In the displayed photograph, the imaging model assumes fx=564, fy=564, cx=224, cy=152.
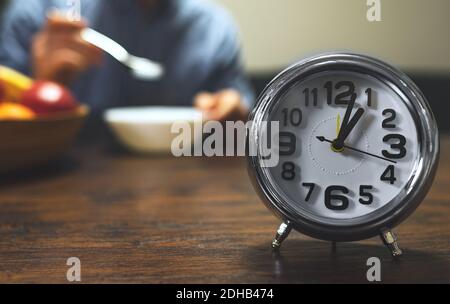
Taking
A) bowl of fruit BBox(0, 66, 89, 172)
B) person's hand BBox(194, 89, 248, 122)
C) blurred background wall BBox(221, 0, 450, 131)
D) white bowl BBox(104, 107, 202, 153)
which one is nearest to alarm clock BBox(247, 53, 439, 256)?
bowl of fruit BBox(0, 66, 89, 172)

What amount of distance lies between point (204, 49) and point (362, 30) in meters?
0.76

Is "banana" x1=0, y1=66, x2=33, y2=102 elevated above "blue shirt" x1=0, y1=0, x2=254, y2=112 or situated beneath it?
situated beneath

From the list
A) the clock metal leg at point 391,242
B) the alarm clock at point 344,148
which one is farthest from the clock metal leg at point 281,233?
the clock metal leg at point 391,242

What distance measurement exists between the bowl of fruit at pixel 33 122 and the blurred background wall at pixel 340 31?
1279mm

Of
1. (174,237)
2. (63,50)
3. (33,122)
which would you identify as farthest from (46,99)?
(174,237)

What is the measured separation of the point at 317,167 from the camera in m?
0.67

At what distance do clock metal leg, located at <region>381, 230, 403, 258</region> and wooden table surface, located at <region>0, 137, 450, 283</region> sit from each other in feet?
0.04

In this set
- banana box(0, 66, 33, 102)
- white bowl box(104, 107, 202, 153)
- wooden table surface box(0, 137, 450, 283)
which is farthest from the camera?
white bowl box(104, 107, 202, 153)

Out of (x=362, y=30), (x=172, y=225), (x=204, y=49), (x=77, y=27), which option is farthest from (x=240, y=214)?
(x=362, y=30)

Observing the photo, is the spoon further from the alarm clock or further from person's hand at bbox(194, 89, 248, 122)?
the alarm clock

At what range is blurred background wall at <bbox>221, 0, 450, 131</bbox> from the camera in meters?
2.57

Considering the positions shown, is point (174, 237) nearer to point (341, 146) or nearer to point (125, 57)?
point (341, 146)

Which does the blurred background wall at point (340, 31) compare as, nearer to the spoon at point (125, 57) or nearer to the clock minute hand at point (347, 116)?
the spoon at point (125, 57)
